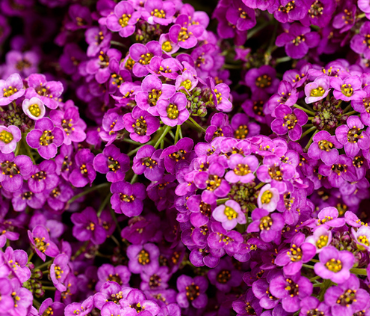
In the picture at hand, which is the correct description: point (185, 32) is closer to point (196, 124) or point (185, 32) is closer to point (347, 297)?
point (196, 124)

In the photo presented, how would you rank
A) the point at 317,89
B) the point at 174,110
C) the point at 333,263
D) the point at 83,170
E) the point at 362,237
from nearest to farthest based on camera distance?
the point at 333,263 → the point at 362,237 → the point at 174,110 → the point at 317,89 → the point at 83,170

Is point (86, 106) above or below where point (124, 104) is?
below

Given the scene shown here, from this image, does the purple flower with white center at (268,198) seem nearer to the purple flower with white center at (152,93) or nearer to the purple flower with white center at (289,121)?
the purple flower with white center at (289,121)

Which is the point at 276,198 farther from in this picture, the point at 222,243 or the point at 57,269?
the point at 57,269

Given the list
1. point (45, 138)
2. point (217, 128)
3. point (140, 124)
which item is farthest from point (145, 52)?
point (45, 138)

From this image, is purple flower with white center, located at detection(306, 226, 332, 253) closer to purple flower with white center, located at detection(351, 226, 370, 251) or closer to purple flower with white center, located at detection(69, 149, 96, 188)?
purple flower with white center, located at detection(351, 226, 370, 251)

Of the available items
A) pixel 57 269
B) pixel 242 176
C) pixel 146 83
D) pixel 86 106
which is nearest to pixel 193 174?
pixel 242 176

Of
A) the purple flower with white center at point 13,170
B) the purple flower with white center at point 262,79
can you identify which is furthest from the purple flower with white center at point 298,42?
the purple flower with white center at point 13,170
